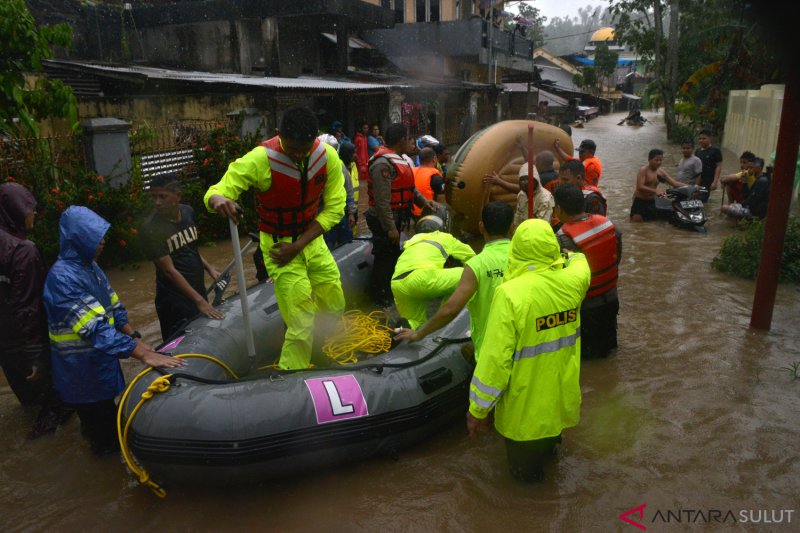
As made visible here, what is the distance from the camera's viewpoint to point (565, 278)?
284 centimetres

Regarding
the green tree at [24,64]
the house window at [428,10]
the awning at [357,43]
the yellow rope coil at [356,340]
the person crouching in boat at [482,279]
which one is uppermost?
the house window at [428,10]

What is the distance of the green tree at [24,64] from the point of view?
346cm

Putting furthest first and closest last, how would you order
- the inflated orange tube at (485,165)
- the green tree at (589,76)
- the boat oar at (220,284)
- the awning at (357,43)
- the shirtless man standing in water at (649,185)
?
the green tree at (589,76), the awning at (357,43), the shirtless man standing in water at (649,185), the inflated orange tube at (485,165), the boat oar at (220,284)

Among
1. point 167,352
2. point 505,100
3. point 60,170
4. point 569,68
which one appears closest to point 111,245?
point 60,170

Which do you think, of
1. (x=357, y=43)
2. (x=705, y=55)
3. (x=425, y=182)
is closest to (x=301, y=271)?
(x=425, y=182)

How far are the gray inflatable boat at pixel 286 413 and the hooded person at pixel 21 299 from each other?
2.77ft

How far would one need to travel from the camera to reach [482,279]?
3.26 m

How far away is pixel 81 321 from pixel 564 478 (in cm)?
279

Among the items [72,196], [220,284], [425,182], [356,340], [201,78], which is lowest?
[356,340]

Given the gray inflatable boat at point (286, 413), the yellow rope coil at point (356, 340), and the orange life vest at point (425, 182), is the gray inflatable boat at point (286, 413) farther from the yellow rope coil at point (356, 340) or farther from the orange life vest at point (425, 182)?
the orange life vest at point (425, 182)

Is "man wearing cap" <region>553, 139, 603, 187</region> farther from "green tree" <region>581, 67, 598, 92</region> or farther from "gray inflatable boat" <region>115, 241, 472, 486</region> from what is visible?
"green tree" <region>581, 67, 598, 92</region>

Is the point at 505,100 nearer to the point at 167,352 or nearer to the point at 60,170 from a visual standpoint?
the point at 60,170

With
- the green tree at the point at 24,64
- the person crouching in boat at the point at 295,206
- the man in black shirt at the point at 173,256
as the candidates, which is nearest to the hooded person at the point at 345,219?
the man in black shirt at the point at 173,256

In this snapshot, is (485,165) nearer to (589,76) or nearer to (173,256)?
(173,256)
